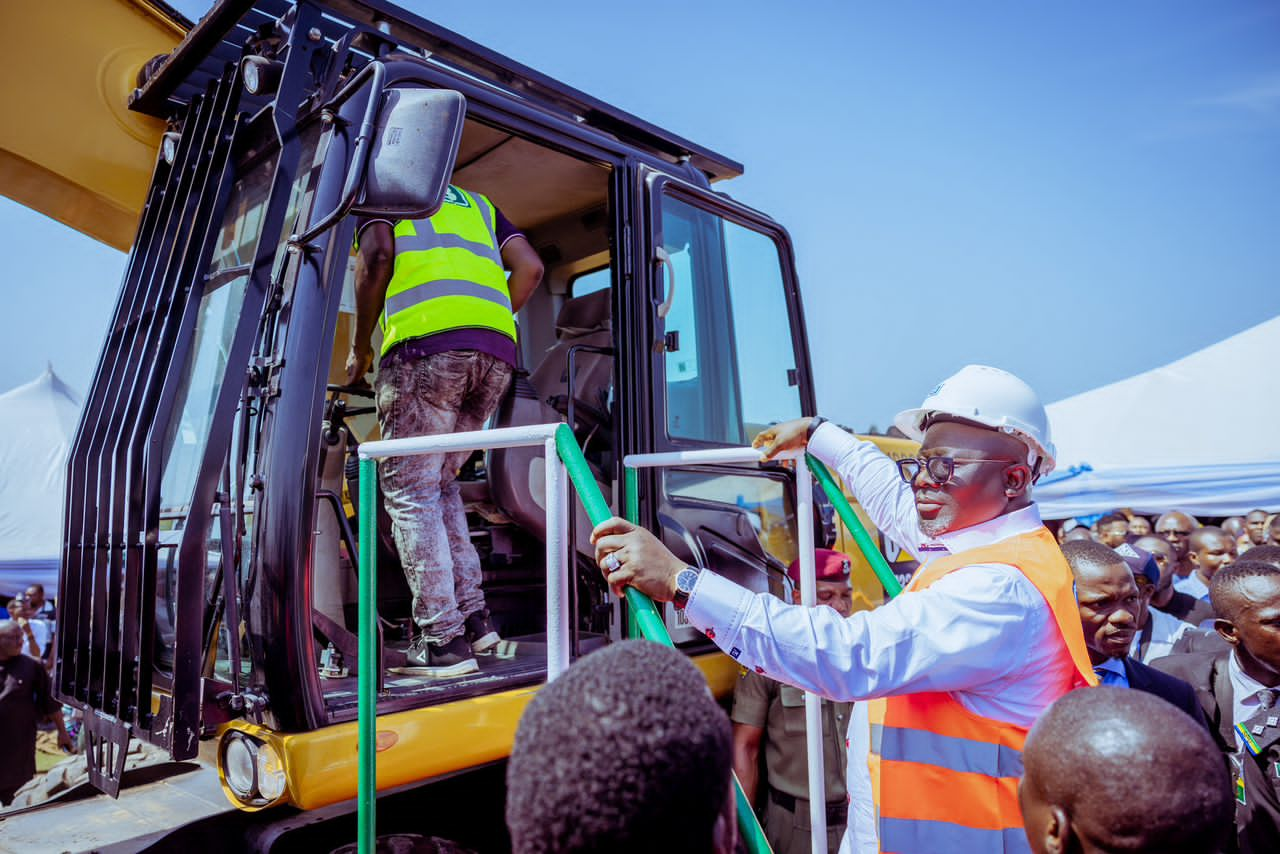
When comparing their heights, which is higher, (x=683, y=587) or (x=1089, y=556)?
(x=683, y=587)

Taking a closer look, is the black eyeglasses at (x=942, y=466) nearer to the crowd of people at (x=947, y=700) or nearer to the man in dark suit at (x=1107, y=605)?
the crowd of people at (x=947, y=700)

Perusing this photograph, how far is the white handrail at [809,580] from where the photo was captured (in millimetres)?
1876

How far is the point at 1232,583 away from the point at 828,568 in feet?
4.46

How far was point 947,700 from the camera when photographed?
5.78ft

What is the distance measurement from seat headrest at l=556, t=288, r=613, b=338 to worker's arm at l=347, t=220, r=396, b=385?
1386 mm

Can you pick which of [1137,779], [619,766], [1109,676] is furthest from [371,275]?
[1109,676]

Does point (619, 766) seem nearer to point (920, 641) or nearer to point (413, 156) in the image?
point (920, 641)

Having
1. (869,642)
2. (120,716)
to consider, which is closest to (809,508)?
(869,642)

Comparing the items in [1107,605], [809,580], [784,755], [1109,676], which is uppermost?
[809,580]

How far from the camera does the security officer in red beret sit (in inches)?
121

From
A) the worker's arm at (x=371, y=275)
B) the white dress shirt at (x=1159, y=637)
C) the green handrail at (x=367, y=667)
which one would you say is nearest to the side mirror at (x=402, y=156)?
the worker's arm at (x=371, y=275)

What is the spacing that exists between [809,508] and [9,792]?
20.8ft

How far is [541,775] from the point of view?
2.65ft

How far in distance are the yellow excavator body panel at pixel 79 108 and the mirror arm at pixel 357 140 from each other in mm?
1500
